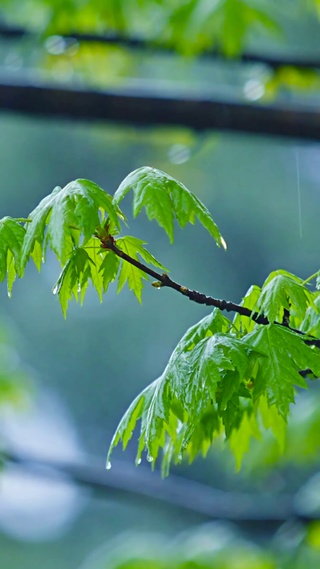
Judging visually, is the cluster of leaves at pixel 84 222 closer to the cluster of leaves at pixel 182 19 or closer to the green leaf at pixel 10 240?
the green leaf at pixel 10 240

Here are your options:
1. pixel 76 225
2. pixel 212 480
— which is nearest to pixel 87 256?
pixel 76 225

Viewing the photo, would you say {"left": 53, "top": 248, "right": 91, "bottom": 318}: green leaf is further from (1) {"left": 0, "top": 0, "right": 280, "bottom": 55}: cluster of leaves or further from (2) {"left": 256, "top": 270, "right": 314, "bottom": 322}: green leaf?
(1) {"left": 0, "top": 0, "right": 280, "bottom": 55}: cluster of leaves

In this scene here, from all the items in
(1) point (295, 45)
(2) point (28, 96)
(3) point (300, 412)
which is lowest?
(3) point (300, 412)

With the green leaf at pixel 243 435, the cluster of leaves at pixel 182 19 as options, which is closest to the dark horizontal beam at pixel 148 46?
the cluster of leaves at pixel 182 19

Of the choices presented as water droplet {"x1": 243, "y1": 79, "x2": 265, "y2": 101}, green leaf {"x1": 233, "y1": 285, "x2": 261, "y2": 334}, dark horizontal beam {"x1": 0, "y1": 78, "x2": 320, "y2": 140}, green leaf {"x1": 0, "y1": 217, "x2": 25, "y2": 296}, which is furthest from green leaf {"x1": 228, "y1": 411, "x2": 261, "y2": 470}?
water droplet {"x1": 243, "y1": 79, "x2": 265, "y2": 101}

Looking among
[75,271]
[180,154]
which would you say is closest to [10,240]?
[75,271]

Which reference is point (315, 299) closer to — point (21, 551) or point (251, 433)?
point (251, 433)

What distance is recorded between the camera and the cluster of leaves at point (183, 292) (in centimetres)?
86

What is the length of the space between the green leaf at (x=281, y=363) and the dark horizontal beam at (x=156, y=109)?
0.96 m

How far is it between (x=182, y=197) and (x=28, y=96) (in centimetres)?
97

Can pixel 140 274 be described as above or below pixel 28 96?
below

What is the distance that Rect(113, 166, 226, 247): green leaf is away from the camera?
0.88 m

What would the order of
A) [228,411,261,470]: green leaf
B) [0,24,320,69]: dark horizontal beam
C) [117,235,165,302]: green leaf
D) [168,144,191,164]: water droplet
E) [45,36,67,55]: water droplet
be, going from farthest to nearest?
[45,36,67,55]: water droplet < [168,144,191,164]: water droplet < [0,24,320,69]: dark horizontal beam < [228,411,261,470]: green leaf < [117,235,165,302]: green leaf

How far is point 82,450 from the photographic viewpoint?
890 centimetres
